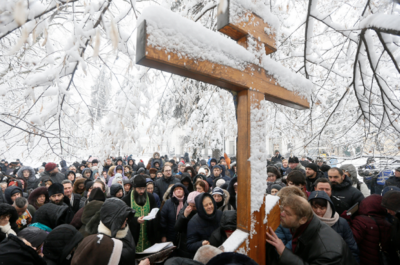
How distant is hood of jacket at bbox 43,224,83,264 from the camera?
1832mm

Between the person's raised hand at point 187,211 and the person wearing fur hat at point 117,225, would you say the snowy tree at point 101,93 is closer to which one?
the person wearing fur hat at point 117,225

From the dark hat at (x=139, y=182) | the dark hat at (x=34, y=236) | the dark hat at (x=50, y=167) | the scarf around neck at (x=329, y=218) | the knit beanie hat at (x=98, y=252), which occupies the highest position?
the dark hat at (x=50, y=167)

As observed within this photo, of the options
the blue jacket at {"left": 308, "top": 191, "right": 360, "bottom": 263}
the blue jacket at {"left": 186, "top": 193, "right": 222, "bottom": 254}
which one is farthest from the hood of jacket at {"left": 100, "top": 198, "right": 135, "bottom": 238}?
the blue jacket at {"left": 308, "top": 191, "right": 360, "bottom": 263}

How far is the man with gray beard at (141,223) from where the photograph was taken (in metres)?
3.11

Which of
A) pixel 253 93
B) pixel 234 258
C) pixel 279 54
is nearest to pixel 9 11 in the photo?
pixel 253 93

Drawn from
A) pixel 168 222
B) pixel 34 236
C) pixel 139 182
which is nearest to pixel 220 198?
pixel 168 222

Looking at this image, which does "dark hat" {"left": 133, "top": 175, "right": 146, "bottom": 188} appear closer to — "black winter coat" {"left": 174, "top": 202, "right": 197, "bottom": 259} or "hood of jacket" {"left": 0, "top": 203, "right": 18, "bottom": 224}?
"black winter coat" {"left": 174, "top": 202, "right": 197, "bottom": 259}

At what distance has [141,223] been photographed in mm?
3076

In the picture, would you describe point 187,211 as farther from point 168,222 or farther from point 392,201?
point 392,201

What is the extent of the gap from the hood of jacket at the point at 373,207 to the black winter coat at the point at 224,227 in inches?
60.2

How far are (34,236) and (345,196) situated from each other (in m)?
3.91

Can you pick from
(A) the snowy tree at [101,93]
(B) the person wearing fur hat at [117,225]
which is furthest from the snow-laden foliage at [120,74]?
(B) the person wearing fur hat at [117,225]

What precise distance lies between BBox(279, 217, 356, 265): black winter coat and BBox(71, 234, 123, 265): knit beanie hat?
125cm

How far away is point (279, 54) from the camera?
3607 mm
